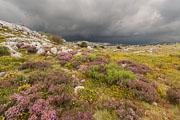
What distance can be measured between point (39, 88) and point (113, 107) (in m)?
4.21

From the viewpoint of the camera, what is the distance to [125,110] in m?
3.40

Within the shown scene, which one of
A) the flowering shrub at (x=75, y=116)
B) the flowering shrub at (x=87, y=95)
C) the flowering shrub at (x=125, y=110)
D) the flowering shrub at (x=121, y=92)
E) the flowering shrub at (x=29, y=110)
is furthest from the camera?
the flowering shrub at (x=121, y=92)

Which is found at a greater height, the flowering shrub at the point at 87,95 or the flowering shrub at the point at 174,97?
the flowering shrub at the point at 87,95

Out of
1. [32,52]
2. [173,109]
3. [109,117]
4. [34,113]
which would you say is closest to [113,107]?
[109,117]

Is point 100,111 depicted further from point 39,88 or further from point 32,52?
point 32,52

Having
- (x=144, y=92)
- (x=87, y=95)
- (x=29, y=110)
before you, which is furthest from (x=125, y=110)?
(x=29, y=110)

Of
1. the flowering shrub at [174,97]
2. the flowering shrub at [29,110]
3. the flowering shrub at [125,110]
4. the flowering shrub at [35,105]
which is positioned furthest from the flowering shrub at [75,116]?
the flowering shrub at [174,97]

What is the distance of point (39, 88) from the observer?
4.22 meters

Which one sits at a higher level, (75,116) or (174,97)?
(75,116)

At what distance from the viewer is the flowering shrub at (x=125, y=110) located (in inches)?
125

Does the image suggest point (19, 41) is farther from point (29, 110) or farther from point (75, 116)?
point (75, 116)

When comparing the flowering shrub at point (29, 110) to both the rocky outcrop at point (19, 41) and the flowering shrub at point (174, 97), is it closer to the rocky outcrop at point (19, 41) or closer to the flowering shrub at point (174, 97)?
the flowering shrub at point (174, 97)

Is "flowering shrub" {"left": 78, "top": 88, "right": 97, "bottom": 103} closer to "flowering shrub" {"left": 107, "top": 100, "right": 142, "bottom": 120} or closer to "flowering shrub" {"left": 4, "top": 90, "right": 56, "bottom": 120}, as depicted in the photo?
"flowering shrub" {"left": 107, "top": 100, "right": 142, "bottom": 120}

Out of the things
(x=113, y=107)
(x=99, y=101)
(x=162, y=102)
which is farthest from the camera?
(x=162, y=102)
